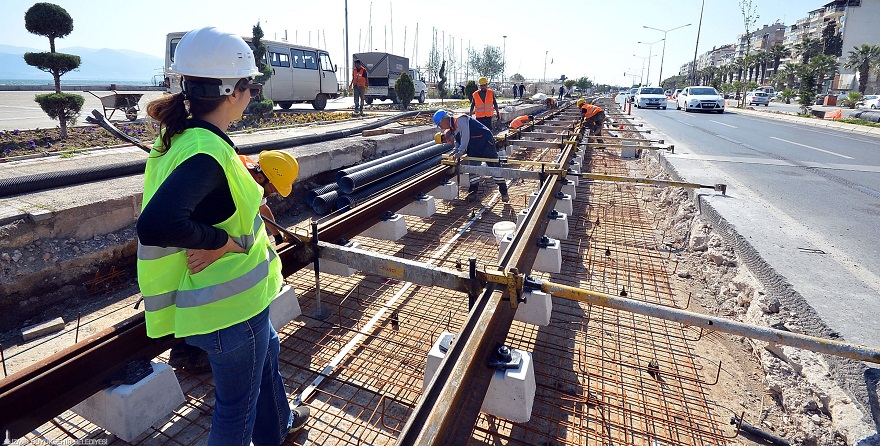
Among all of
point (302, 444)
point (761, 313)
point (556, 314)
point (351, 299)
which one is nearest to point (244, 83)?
point (302, 444)

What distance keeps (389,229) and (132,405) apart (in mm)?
2699

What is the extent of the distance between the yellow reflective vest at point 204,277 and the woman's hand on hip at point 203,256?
0.09 ft

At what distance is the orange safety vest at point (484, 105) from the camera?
883 cm

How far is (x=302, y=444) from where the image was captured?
2.38 meters

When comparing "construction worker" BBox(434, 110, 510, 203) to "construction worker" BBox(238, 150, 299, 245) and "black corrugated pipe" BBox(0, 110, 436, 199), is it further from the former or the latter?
"construction worker" BBox(238, 150, 299, 245)

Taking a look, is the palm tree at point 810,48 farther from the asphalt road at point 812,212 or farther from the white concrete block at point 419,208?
the white concrete block at point 419,208

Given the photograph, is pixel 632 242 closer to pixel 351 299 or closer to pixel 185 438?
pixel 351 299

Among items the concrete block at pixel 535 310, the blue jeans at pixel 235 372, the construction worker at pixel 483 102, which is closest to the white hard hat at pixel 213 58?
→ the blue jeans at pixel 235 372

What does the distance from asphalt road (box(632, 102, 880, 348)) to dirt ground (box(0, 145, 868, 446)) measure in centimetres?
32

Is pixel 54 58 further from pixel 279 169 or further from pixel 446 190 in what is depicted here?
pixel 279 169

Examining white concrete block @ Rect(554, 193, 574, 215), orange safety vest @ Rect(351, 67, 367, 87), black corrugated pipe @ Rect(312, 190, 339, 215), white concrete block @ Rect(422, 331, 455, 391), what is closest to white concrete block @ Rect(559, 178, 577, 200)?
white concrete block @ Rect(554, 193, 574, 215)

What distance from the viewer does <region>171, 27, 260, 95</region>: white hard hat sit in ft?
5.16

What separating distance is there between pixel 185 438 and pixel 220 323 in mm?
1300

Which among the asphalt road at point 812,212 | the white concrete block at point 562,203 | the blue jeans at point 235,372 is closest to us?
the blue jeans at point 235,372
